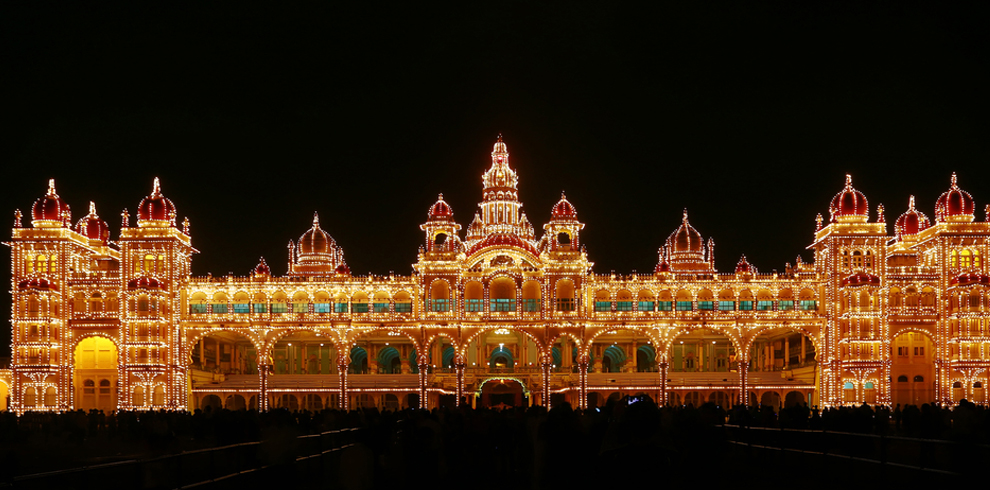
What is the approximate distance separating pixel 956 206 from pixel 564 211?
22.3 meters

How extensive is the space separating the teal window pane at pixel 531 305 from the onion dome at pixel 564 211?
5.74m

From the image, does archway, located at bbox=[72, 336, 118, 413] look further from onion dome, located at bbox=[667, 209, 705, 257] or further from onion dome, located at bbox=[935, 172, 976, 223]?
onion dome, located at bbox=[935, 172, 976, 223]

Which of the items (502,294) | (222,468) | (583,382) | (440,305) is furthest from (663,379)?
(222,468)

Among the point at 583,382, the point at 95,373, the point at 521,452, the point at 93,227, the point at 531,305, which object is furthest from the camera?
the point at 93,227

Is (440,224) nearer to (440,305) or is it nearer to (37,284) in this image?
(440,305)

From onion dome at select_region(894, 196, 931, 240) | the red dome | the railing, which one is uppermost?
onion dome at select_region(894, 196, 931, 240)

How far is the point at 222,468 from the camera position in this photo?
26656mm

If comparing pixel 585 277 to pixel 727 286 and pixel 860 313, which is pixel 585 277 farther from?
pixel 860 313

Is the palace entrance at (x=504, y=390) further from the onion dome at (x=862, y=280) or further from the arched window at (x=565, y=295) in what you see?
the onion dome at (x=862, y=280)

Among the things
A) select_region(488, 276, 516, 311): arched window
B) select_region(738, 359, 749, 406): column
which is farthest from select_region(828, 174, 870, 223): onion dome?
select_region(488, 276, 516, 311): arched window

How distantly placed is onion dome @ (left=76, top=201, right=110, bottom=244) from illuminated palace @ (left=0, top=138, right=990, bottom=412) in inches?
120

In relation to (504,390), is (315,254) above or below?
above

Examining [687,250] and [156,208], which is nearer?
[156,208]

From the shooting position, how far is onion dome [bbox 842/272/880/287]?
61.2 m
